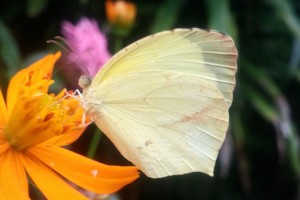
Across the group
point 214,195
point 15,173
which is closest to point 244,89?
point 214,195

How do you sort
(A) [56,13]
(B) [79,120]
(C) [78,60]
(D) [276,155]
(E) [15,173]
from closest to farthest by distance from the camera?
(E) [15,173] < (B) [79,120] < (C) [78,60] < (A) [56,13] < (D) [276,155]

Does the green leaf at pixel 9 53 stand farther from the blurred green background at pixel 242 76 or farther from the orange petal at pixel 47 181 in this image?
the orange petal at pixel 47 181

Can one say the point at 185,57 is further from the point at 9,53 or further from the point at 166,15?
the point at 166,15

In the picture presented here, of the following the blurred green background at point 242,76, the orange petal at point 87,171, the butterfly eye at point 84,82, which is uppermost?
the butterfly eye at point 84,82

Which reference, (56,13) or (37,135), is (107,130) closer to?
(37,135)

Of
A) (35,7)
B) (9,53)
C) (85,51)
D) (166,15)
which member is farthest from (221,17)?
(85,51)

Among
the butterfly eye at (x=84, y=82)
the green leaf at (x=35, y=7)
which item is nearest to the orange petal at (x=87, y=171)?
the butterfly eye at (x=84, y=82)
